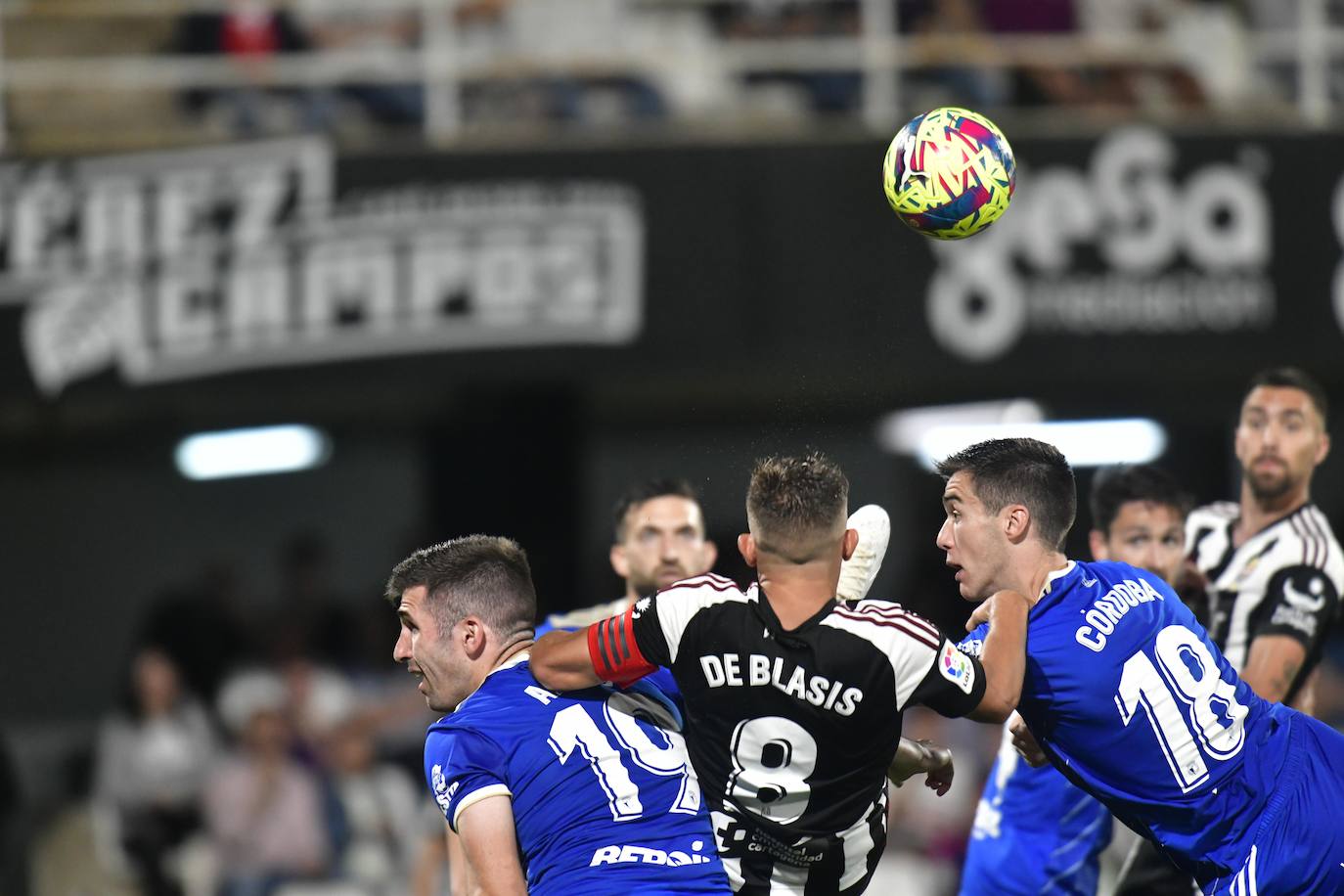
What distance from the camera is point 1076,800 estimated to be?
264 inches

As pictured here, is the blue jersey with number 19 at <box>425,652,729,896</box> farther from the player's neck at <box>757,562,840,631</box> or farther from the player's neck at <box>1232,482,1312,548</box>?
the player's neck at <box>1232,482,1312,548</box>

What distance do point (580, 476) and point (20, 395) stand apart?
3.71 metres

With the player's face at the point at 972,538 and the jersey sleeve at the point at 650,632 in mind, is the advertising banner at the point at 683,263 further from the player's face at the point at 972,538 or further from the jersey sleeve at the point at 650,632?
the jersey sleeve at the point at 650,632

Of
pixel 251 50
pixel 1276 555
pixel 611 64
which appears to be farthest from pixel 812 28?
pixel 1276 555

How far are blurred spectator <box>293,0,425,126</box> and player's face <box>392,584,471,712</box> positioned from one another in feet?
24.6

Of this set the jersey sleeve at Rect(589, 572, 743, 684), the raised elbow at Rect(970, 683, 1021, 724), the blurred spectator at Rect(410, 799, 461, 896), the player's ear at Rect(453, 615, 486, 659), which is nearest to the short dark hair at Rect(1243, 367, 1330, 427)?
the raised elbow at Rect(970, 683, 1021, 724)

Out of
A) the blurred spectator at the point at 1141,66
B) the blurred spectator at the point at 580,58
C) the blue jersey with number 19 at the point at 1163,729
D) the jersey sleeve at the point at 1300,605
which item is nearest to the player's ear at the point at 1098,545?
the jersey sleeve at the point at 1300,605

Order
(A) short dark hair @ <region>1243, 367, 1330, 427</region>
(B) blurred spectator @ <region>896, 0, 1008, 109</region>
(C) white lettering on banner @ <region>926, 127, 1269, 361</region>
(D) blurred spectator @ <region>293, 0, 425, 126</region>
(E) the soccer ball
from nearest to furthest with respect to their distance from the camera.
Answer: (E) the soccer ball, (A) short dark hair @ <region>1243, 367, 1330, 427</region>, (C) white lettering on banner @ <region>926, 127, 1269, 361</region>, (B) blurred spectator @ <region>896, 0, 1008, 109</region>, (D) blurred spectator @ <region>293, 0, 425, 126</region>

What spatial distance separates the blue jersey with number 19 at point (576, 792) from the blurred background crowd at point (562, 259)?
4.96 meters

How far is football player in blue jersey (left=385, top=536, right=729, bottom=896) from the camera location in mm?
4895

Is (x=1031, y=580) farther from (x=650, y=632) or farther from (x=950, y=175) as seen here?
(x=950, y=175)

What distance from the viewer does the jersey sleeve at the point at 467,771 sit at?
490 centimetres

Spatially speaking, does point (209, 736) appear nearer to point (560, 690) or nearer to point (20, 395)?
point (20, 395)

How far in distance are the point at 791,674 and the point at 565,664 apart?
617 millimetres
